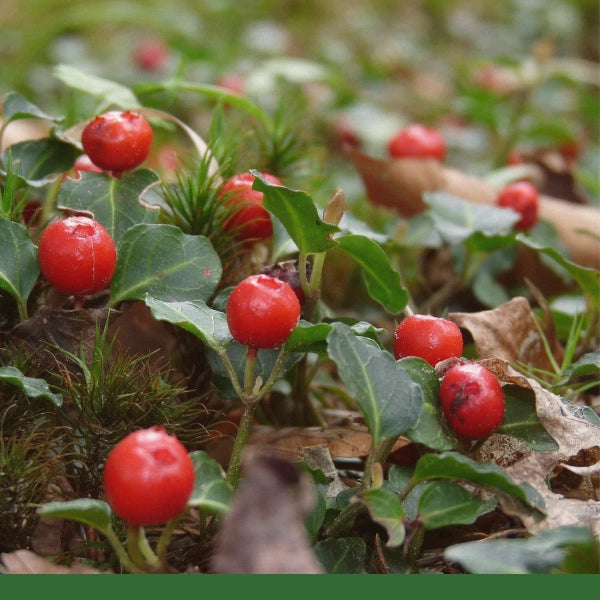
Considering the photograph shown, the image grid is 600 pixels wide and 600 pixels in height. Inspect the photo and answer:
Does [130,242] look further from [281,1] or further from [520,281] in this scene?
[281,1]

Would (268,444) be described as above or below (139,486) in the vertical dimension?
below

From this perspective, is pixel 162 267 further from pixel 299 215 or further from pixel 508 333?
pixel 508 333

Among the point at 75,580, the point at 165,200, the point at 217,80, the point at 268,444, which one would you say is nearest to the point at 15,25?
the point at 217,80

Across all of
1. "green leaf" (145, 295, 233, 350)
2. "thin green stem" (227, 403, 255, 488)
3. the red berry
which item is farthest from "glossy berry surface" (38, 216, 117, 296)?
the red berry

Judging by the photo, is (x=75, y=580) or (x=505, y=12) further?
(x=505, y=12)

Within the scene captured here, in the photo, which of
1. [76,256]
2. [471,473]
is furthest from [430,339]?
[76,256]

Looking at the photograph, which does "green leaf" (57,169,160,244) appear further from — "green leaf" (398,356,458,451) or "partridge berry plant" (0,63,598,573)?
"green leaf" (398,356,458,451)

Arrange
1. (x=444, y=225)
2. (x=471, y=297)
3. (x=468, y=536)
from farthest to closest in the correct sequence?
1. (x=471, y=297)
2. (x=444, y=225)
3. (x=468, y=536)

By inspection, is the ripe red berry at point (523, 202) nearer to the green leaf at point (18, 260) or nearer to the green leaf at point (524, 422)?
the green leaf at point (524, 422)
